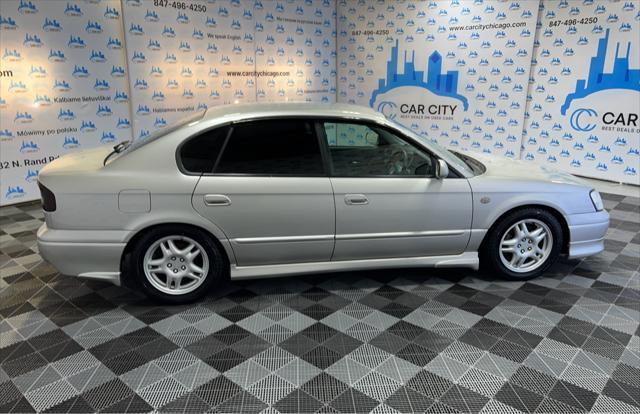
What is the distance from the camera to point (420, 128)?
9.09 meters

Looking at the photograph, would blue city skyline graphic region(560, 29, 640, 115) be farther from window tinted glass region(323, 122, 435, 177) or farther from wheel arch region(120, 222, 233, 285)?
wheel arch region(120, 222, 233, 285)

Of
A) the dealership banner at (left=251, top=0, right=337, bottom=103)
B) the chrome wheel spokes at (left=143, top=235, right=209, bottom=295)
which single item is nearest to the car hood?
the chrome wheel spokes at (left=143, top=235, right=209, bottom=295)

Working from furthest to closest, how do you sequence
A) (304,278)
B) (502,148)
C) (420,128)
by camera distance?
(420,128), (502,148), (304,278)

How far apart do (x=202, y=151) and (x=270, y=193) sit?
557 mm

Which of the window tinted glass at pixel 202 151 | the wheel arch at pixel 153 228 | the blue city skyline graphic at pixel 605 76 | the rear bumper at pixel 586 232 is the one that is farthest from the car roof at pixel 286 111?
the blue city skyline graphic at pixel 605 76

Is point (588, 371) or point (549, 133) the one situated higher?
point (549, 133)

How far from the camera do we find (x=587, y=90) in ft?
23.2

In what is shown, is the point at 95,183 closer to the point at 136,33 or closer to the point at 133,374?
the point at 133,374

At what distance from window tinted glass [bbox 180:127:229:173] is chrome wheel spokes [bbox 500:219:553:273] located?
228 cm

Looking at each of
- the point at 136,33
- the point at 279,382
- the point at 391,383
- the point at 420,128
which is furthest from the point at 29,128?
the point at 420,128

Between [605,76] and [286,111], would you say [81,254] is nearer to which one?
[286,111]

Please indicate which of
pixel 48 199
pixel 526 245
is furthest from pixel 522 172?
pixel 48 199

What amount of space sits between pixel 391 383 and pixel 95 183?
228 centimetres

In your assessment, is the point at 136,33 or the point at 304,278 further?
the point at 136,33
